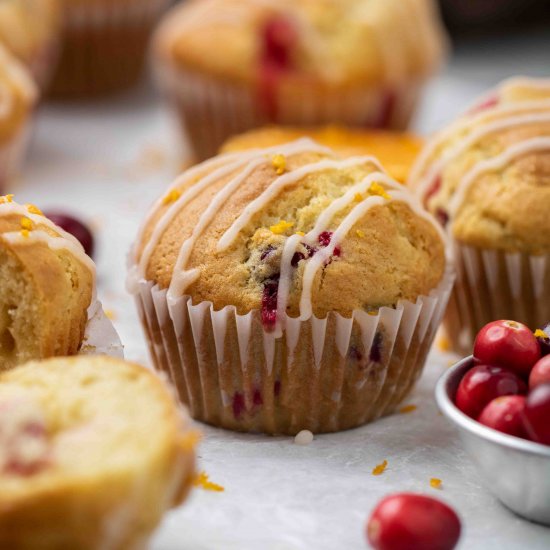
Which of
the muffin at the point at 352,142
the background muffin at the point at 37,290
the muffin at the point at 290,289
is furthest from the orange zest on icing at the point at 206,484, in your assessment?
the muffin at the point at 352,142

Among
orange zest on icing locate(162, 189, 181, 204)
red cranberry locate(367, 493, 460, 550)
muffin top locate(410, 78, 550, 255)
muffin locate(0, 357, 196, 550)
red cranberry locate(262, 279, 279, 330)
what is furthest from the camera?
muffin top locate(410, 78, 550, 255)

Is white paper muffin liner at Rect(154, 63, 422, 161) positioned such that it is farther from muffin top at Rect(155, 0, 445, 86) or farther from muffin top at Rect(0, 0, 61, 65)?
muffin top at Rect(0, 0, 61, 65)

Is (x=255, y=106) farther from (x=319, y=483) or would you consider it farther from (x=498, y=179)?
(x=319, y=483)

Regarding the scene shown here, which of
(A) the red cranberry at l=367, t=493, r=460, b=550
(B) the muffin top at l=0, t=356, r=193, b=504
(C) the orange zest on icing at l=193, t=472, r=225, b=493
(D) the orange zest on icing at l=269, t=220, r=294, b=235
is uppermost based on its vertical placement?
(B) the muffin top at l=0, t=356, r=193, b=504

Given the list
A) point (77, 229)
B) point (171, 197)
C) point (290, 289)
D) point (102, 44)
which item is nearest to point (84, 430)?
point (290, 289)

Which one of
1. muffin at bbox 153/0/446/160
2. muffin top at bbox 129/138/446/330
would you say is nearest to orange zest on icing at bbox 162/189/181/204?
muffin top at bbox 129/138/446/330

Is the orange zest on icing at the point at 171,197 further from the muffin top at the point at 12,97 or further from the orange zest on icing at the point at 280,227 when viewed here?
the muffin top at the point at 12,97

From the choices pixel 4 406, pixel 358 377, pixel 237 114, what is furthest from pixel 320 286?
pixel 237 114
